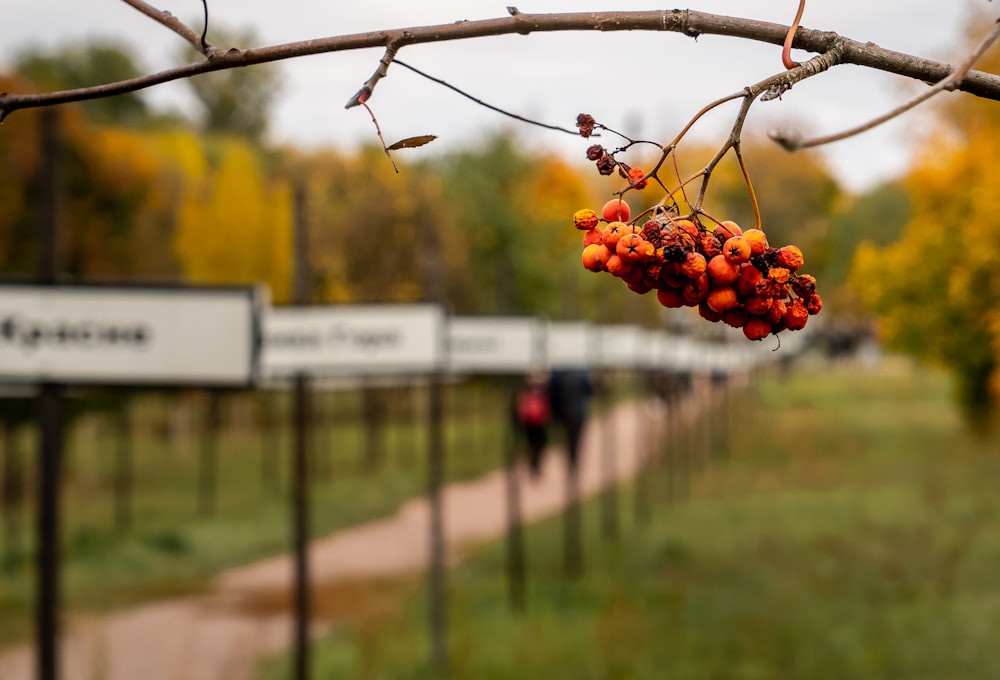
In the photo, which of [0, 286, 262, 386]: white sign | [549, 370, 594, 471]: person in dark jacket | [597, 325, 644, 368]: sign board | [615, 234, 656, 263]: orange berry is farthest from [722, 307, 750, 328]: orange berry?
[549, 370, 594, 471]: person in dark jacket

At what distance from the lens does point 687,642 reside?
9.51 metres

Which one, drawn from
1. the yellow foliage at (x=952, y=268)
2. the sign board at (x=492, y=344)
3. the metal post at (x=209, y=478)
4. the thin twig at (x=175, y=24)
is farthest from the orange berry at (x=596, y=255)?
the metal post at (x=209, y=478)

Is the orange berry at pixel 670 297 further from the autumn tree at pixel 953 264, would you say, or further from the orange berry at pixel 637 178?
the autumn tree at pixel 953 264

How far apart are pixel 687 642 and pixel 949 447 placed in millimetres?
19625

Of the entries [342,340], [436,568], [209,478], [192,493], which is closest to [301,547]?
[342,340]

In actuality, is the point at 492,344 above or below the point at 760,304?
above

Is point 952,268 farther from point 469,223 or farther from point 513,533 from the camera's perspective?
point 469,223

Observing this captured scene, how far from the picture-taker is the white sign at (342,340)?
6973mm

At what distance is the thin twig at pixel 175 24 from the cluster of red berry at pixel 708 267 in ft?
1.30

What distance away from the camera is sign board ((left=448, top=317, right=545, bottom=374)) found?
967 centimetres

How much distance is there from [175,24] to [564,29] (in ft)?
1.26

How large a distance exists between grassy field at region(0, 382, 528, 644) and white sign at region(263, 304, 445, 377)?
14.9 ft

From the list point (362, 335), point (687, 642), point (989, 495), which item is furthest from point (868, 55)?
point (989, 495)

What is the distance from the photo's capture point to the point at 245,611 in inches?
455
